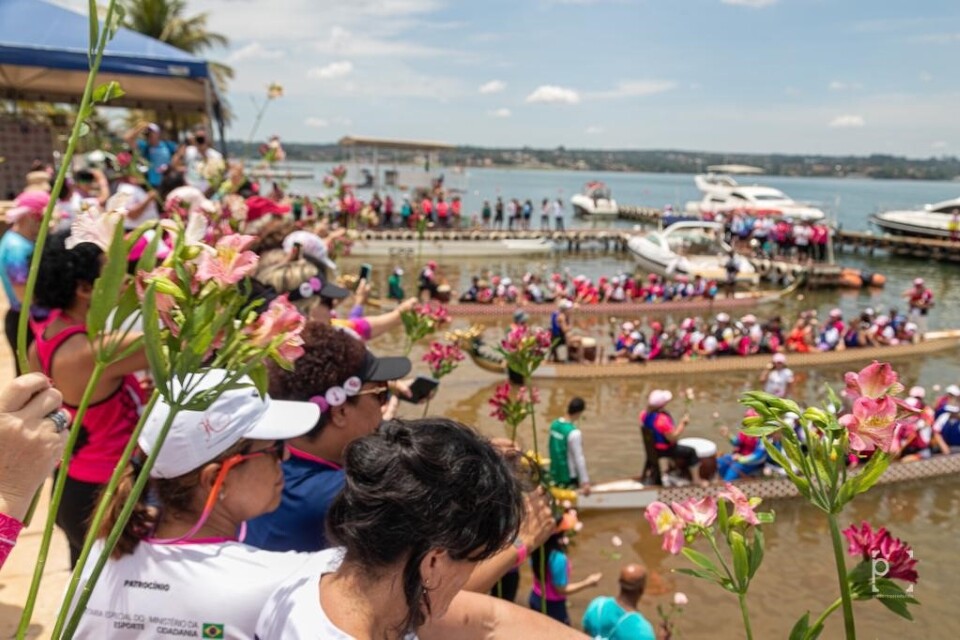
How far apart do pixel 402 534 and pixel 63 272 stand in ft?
6.74

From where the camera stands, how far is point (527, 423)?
1238 cm

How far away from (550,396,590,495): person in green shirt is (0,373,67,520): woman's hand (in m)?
6.85

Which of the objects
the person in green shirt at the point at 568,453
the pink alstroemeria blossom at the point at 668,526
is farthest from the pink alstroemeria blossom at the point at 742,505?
the person in green shirt at the point at 568,453

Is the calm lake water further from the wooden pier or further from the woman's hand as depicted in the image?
the wooden pier

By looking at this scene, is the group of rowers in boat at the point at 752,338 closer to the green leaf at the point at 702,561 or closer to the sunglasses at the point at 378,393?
the sunglasses at the point at 378,393

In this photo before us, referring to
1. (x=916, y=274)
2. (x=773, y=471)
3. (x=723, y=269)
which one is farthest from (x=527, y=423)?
(x=916, y=274)

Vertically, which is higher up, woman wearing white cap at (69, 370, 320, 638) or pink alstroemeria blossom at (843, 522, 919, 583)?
pink alstroemeria blossom at (843, 522, 919, 583)

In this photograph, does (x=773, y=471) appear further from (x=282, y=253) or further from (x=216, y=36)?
(x=216, y=36)

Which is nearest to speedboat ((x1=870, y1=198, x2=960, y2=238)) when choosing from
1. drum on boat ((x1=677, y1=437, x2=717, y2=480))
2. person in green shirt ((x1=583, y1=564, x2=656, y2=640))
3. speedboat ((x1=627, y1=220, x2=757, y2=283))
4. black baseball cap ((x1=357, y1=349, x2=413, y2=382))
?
speedboat ((x1=627, y1=220, x2=757, y2=283))

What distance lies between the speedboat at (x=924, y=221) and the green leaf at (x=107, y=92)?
40.4m

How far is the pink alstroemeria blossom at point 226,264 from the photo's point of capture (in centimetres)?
117

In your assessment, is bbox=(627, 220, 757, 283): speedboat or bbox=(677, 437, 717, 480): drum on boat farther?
bbox=(627, 220, 757, 283): speedboat

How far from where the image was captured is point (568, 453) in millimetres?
7961

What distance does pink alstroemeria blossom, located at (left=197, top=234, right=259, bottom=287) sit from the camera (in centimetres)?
117
